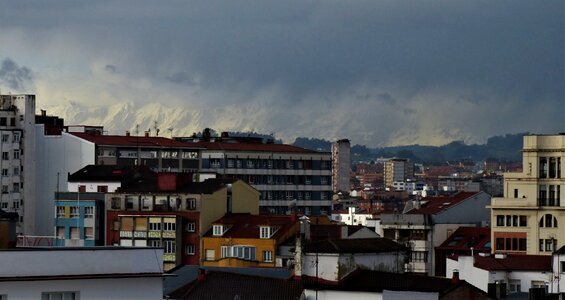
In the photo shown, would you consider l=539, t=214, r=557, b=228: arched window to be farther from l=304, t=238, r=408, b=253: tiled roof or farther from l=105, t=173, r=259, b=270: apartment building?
l=304, t=238, r=408, b=253: tiled roof

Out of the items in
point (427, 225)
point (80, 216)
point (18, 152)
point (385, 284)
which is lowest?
point (385, 284)

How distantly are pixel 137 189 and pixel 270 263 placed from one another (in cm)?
1815

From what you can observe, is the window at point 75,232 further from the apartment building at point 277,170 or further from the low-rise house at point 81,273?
the low-rise house at point 81,273

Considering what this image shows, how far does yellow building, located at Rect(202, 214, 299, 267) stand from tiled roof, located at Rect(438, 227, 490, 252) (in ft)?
37.8

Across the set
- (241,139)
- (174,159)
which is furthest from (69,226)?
(241,139)

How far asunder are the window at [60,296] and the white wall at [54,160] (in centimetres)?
11806

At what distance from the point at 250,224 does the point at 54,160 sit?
45.8 metres

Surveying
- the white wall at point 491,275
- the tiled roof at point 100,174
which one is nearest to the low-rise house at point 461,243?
the tiled roof at point 100,174

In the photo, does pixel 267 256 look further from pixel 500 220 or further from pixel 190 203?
pixel 500 220

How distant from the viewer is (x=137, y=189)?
115 metres

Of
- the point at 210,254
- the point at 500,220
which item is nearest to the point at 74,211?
the point at 210,254

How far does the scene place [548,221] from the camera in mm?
102812

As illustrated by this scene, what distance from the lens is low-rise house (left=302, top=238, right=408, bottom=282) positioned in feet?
204

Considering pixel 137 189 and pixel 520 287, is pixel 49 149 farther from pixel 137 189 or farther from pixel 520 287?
pixel 520 287
